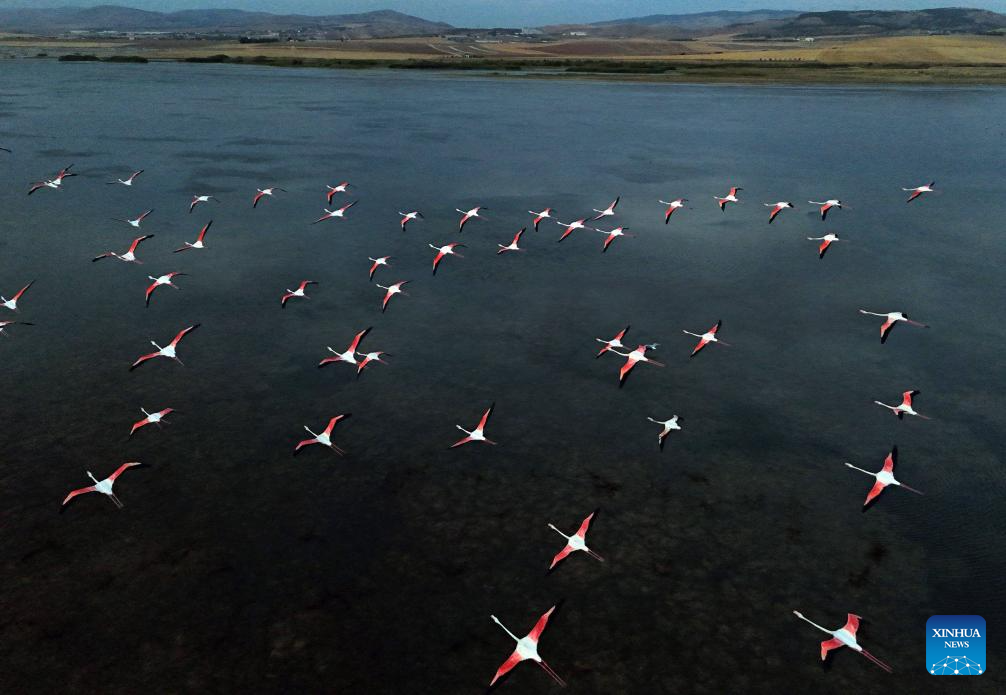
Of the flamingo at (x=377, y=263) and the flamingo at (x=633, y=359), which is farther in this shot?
the flamingo at (x=377, y=263)

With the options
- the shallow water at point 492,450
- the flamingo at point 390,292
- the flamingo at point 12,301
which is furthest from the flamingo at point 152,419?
the flamingo at point 12,301

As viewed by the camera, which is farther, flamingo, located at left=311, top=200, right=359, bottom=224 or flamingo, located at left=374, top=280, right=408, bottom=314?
flamingo, located at left=311, top=200, right=359, bottom=224

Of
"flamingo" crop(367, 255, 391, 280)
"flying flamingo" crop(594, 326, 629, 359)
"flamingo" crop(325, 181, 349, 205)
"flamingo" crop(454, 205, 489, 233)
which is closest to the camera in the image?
"flying flamingo" crop(594, 326, 629, 359)

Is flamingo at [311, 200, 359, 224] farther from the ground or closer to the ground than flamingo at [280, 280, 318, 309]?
farther from the ground

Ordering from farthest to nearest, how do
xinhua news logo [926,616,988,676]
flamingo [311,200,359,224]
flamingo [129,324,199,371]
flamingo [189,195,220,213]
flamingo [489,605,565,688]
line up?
flamingo [189,195,220,213], flamingo [311,200,359,224], flamingo [129,324,199,371], xinhua news logo [926,616,988,676], flamingo [489,605,565,688]

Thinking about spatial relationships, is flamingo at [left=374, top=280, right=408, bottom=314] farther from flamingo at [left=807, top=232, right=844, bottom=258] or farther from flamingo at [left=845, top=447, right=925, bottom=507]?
flamingo at [left=807, top=232, right=844, bottom=258]

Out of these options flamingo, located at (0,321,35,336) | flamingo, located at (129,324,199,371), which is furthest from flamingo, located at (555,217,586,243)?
flamingo, located at (0,321,35,336)

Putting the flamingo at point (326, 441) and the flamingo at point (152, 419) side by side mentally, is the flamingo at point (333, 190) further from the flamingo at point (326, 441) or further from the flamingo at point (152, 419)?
the flamingo at point (326, 441)

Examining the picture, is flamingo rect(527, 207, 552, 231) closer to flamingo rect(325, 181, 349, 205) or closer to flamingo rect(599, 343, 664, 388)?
flamingo rect(325, 181, 349, 205)

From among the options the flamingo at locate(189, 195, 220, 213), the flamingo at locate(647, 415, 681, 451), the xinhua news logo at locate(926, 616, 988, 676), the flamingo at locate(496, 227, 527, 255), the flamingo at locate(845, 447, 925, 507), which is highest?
the flamingo at locate(189, 195, 220, 213)
